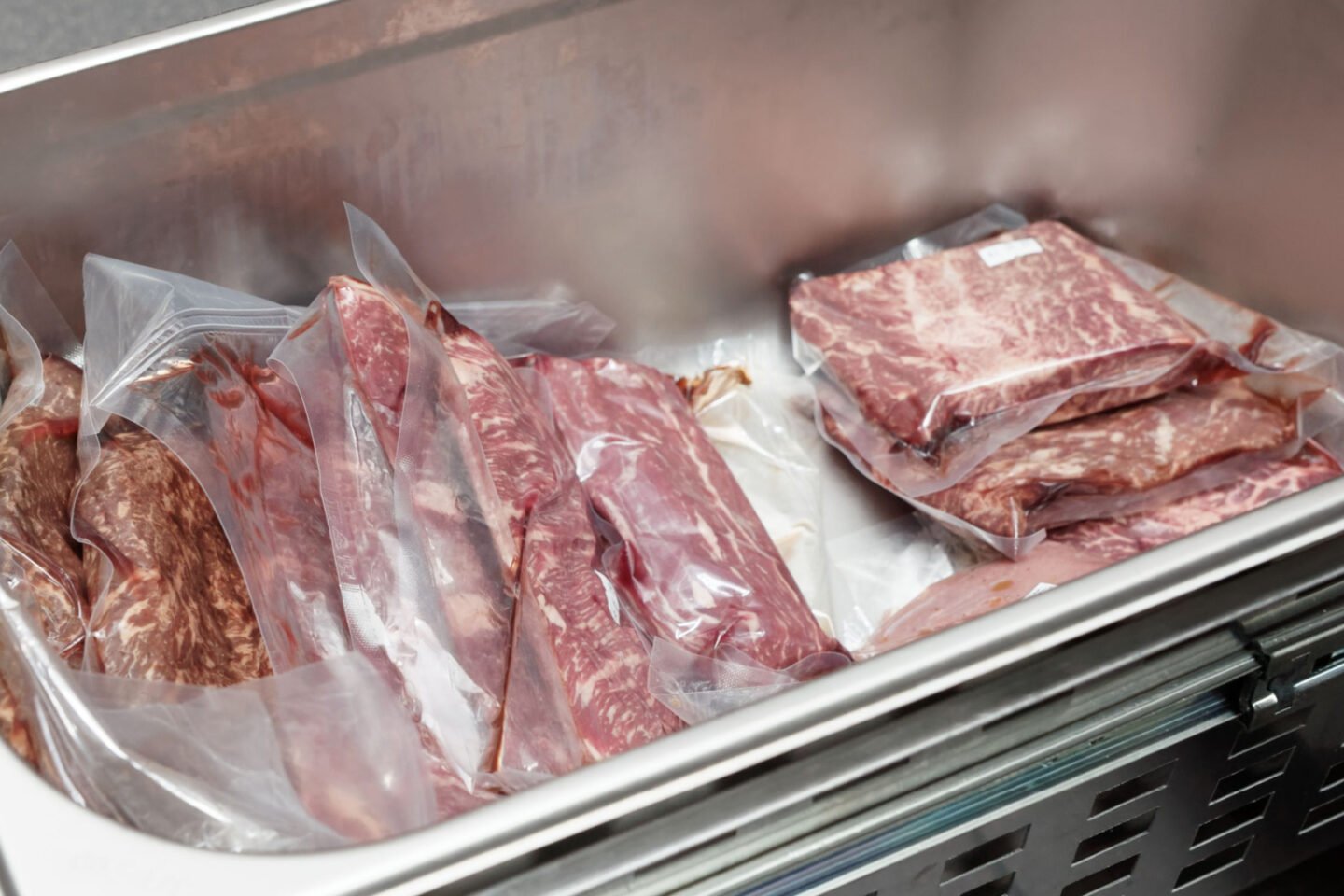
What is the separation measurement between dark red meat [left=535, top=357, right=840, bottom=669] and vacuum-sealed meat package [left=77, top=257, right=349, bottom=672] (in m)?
0.26

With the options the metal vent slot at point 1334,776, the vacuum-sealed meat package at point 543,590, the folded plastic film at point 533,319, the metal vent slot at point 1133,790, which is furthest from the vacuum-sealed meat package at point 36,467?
the metal vent slot at point 1334,776

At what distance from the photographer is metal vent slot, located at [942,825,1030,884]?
85cm

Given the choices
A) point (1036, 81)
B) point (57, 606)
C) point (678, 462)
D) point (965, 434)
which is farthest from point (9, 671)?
point (1036, 81)

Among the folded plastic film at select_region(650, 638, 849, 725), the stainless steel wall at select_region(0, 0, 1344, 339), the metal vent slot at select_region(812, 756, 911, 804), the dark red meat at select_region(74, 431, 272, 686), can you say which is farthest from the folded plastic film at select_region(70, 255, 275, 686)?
the metal vent slot at select_region(812, 756, 911, 804)

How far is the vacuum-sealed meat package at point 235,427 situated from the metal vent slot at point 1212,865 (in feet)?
2.38

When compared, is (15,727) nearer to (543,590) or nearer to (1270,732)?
(543,590)

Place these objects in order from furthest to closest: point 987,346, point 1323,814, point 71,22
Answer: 1. point 71,22
2. point 987,346
3. point 1323,814

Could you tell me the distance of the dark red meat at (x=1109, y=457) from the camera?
113cm

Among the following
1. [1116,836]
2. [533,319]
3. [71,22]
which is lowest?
[1116,836]

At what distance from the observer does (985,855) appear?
87 cm

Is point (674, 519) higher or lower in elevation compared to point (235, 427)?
lower

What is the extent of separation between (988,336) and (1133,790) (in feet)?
1.66

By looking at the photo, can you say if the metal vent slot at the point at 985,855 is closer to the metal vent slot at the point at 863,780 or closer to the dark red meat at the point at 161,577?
the metal vent slot at the point at 863,780

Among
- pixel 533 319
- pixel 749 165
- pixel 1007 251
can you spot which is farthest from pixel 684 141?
pixel 1007 251
